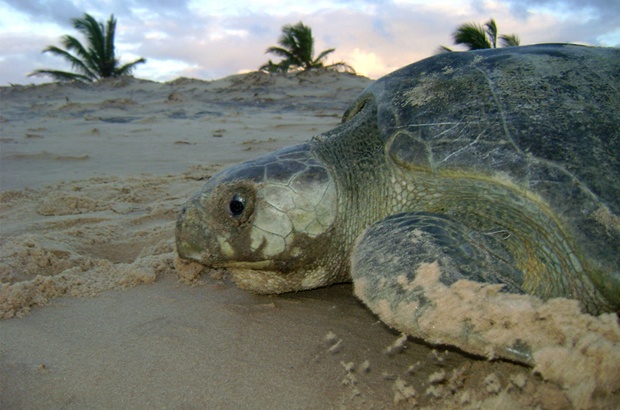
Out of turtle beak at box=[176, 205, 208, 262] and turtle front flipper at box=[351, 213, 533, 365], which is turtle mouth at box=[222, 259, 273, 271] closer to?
turtle beak at box=[176, 205, 208, 262]

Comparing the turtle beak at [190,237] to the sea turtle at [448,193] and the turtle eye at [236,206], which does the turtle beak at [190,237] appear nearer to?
the sea turtle at [448,193]

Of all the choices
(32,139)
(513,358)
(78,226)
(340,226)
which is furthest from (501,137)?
(32,139)

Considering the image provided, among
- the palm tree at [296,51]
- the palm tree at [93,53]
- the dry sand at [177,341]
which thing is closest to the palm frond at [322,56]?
the palm tree at [296,51]

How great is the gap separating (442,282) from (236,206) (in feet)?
2.42

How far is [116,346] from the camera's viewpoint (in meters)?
1.32

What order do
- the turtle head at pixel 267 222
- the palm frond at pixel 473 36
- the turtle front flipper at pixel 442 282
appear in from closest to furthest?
the turtle front flipper at pixel 442 282 → the turtle head at pixel 267 222 → the palm frond at pixel 473 36

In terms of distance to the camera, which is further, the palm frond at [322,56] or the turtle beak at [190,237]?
the palm frond at [322,56]

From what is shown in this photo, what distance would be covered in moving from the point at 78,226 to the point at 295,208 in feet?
4.92

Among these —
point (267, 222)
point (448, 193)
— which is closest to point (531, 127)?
point (448, 193)

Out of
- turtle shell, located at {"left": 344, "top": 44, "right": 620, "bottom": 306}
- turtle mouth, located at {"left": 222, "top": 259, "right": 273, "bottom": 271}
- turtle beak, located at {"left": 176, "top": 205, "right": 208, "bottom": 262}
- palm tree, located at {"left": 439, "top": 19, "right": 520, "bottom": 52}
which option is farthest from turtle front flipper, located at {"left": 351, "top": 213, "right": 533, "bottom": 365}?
palm tree, located at {"left": 439, "top": 19, "right": 520, "bottom": 52}

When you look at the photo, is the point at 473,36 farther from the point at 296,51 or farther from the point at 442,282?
the point at 442,282

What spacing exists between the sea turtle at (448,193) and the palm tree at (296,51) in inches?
664

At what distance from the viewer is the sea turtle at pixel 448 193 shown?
46.4 inches

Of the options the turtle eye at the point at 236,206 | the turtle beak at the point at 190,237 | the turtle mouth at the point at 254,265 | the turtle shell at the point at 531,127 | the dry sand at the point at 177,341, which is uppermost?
the turtle shell at the point at 531,127
